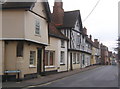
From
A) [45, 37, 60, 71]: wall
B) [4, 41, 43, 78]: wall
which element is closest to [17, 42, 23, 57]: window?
[4, 41, 43, 78]: wall

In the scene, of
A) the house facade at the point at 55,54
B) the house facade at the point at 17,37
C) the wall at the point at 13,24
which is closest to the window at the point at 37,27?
the house facade at the point at 17,37

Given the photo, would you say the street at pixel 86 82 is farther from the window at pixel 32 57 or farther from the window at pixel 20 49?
the window at pixel 20 49

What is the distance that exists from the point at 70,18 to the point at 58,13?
1.97m

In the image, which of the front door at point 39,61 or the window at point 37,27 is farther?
the front door at point 39,61

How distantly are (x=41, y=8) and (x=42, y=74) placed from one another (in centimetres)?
623

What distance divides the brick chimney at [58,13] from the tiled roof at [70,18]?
0.75 meters

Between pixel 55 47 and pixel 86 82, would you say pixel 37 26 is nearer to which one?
pixel 55 47

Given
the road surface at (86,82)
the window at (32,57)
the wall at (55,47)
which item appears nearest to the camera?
the road surface at (86,82)

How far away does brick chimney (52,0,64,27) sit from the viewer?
116 ft

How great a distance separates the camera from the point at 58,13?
35.9 metres

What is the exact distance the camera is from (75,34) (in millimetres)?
37250

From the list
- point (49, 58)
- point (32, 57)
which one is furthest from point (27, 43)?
point (49, 58)

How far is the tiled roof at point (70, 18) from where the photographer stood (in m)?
34.9

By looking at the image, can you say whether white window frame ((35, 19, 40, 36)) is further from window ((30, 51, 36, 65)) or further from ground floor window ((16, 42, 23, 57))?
ground floor window ((16, 42, 23, 57))
